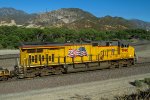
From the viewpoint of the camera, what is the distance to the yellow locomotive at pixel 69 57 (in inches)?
1091

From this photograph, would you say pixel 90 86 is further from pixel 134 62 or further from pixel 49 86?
pixel 134 62

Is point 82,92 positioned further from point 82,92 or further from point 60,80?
point 60,80

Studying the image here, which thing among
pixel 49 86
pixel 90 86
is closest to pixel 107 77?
pixel 90 86

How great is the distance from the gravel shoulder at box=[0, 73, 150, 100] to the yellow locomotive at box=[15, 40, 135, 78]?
555 centimetres

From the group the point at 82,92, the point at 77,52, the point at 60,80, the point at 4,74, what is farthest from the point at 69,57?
the point at 82,92

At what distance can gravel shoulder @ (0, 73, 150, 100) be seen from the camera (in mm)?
19906

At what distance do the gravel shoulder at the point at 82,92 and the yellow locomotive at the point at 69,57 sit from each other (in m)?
5.55

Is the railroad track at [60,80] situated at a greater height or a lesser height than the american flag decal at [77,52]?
lesser

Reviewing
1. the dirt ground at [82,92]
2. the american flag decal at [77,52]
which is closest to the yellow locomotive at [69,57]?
the american flag decal at [77,52]

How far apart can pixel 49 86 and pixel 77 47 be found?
8.19 meters

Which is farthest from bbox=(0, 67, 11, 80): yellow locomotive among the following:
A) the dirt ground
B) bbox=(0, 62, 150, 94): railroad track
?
the dirt ground

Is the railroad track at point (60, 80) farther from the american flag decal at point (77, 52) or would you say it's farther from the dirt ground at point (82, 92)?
the american flag decal at point (77, 52)

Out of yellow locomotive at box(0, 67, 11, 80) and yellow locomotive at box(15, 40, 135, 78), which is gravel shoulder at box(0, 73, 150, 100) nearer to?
yellow locomotive at box(0, 67, 11, 80)

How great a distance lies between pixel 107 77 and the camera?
2719cm
